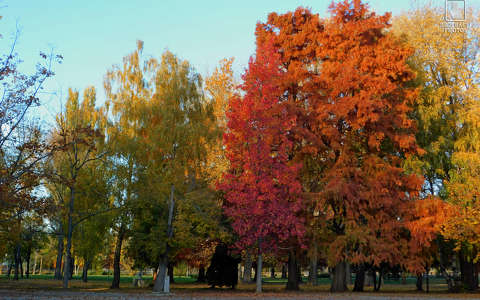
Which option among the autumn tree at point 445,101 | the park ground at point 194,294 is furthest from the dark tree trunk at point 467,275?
the park ground at point 194,294

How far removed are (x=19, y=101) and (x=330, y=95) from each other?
1761cm

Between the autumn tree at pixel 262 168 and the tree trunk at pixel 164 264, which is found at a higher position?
the autumn tree at pixel 262 168

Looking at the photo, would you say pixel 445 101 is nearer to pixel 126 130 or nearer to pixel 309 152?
pixel 309 152

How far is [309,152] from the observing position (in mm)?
27719

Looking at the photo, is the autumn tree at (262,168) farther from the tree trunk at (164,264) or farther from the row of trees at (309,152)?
the tree trunk at (164,264)

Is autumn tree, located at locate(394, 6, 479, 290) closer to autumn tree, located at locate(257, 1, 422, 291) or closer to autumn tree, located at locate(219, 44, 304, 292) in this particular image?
autumn tree, located at locate(257, 1, 422, 291)

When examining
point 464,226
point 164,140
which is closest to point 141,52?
point 164,140

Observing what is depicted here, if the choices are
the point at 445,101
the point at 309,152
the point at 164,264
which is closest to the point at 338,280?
the point at 309,152

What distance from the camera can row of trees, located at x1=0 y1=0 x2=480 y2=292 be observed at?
24938 millimetres

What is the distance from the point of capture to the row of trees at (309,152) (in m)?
24.9

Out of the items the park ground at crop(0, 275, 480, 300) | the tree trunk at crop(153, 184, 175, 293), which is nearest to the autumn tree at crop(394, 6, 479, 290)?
the park ground at crop(0, 275, 480, 300)

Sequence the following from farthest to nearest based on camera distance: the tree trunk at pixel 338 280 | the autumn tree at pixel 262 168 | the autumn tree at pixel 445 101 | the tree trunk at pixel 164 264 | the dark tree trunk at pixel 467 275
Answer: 1. the dark tree trunk at pixel 467 275
2. the tree trunk at pixel 338 280
3. the autumn tree at pixel 445 101
4. the tree trunk at pixel 164 264
5. the autumn tree at pixel 262 168

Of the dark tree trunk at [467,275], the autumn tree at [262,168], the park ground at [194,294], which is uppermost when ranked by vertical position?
the autumn tree at [262,168]

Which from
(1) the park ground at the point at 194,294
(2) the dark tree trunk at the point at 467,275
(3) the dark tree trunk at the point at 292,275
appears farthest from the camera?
(3) the dark tree trunk at the point at 292,275
